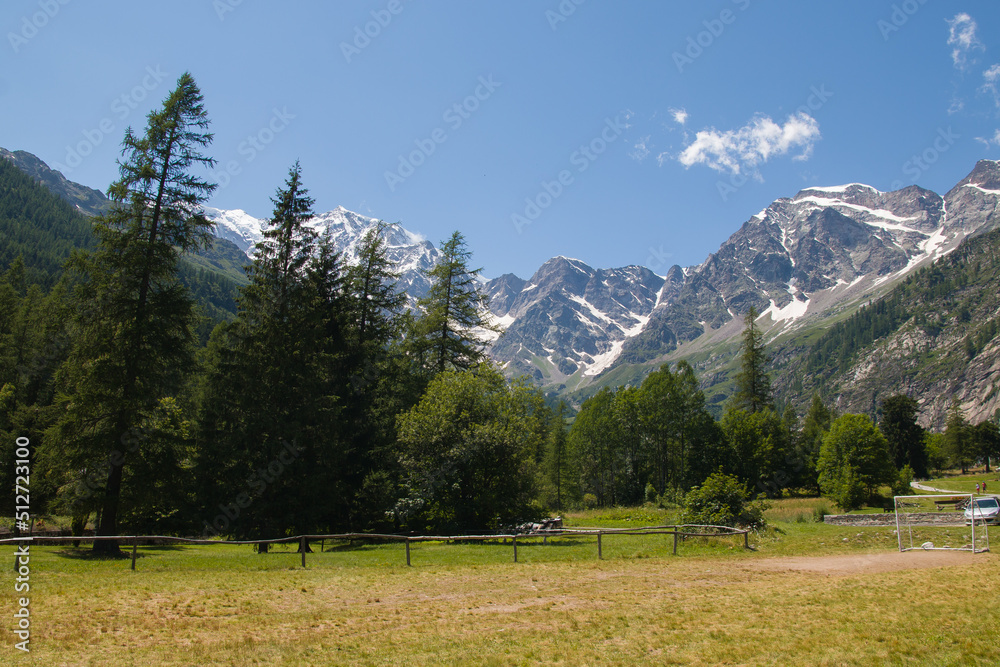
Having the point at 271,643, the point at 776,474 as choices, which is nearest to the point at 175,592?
the point at 271,643

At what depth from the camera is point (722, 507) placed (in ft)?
82.8

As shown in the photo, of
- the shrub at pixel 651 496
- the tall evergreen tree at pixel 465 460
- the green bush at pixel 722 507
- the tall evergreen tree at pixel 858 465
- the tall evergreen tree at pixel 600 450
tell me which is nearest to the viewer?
A: the green bush at pixel 722 507

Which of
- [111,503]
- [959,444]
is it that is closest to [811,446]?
[959,444]

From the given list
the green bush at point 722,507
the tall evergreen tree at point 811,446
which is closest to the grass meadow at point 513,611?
the green bush at point 722,507

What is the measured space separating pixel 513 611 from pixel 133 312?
59.8 ft

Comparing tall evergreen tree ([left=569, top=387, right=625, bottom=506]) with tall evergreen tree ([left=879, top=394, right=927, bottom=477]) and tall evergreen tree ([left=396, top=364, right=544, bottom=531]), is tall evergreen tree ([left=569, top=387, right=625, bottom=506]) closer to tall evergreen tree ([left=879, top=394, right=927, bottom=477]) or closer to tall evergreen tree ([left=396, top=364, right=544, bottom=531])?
tall evergreen tree ([left=396, top=364, right=544, bottom=531])

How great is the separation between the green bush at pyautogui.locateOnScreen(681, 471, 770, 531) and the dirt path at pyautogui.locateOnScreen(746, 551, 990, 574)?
590cm

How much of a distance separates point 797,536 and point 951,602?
49.0 ft

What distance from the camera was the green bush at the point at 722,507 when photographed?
984 inches

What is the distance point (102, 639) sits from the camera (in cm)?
916

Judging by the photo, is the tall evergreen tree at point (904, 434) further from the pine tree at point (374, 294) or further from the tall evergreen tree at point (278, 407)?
the tall evergreen tree at point (278, 407)

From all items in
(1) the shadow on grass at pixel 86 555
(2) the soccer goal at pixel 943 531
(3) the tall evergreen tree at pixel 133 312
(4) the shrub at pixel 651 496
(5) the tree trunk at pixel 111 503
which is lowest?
(4) the shrub at pixel 651 496

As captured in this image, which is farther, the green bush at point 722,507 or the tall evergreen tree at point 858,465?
the tall evergreen tree at point 858,465

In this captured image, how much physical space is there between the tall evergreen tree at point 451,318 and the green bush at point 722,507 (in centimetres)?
1451
